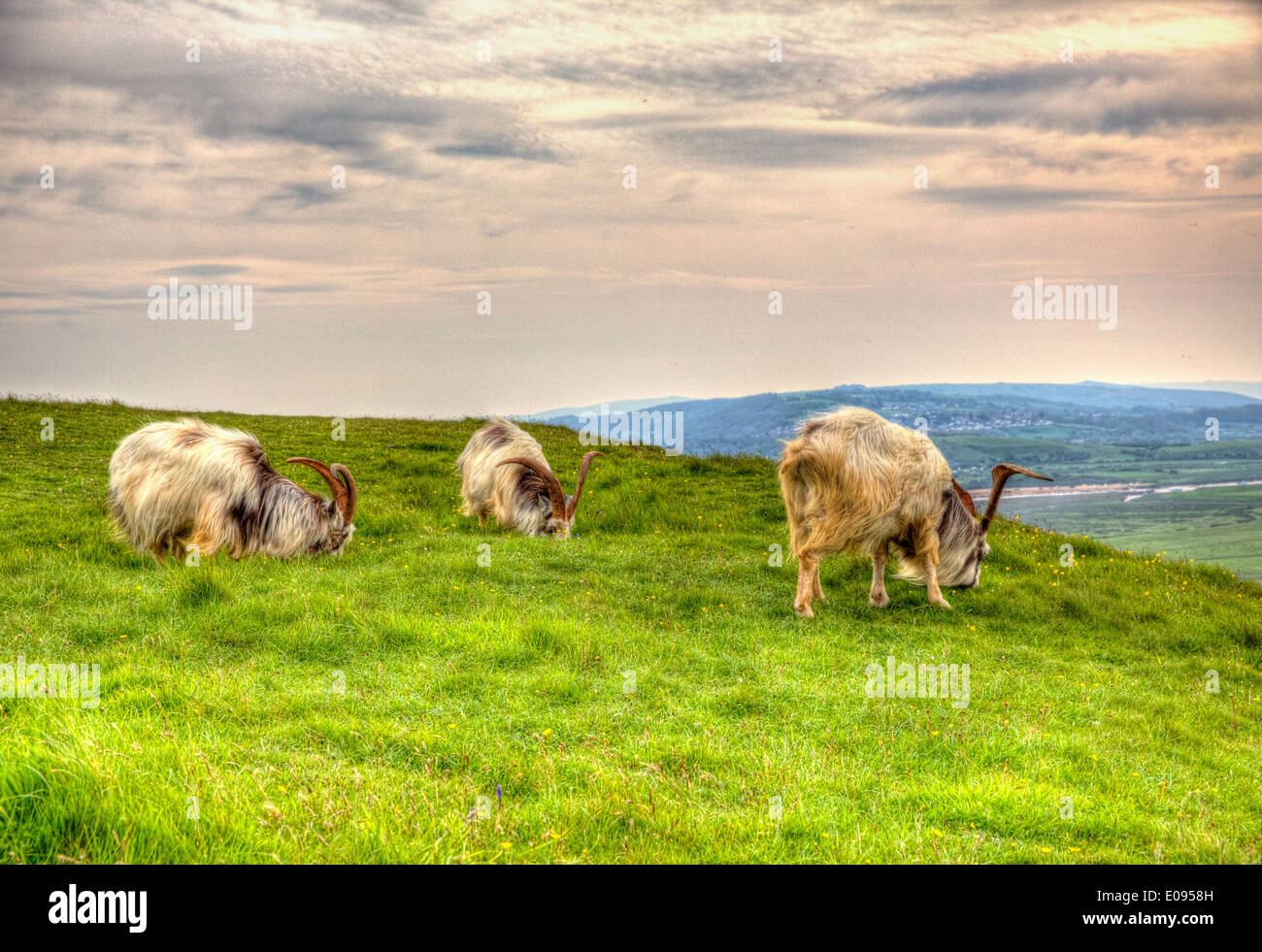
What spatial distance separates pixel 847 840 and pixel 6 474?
723 inches

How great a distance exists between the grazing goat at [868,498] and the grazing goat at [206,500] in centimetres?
709

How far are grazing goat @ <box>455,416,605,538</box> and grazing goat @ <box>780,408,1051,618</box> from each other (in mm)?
4651

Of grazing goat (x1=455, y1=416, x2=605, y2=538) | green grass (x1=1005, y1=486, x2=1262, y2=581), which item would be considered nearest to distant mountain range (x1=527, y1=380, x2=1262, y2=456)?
green grass (x1=1005, y1=486, x2=1262, y2=581)

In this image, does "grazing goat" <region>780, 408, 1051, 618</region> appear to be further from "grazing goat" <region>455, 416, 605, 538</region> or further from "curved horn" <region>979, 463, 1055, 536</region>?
"grazing goat" <region>455, 416, 605, 538</region>

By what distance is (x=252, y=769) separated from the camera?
4.95m

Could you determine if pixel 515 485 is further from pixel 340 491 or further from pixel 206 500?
pixel 206 500

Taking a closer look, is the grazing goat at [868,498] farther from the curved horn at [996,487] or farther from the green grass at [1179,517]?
the green grass at [1179,517]

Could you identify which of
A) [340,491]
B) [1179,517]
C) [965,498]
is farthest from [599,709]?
[1179,517]

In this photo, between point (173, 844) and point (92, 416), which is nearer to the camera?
point (173, 844)

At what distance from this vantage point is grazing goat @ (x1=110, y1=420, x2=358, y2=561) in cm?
1180

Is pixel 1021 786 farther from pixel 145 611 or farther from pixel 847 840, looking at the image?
pixel 145 611

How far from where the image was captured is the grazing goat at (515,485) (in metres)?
15.0
